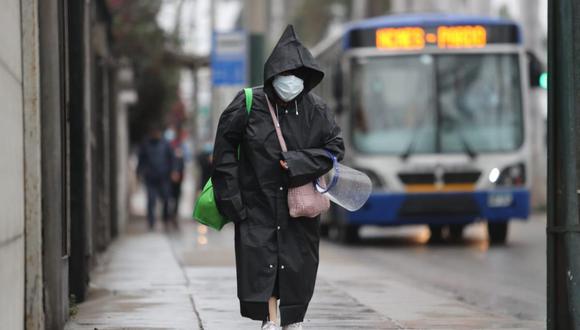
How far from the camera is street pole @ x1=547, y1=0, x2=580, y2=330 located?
779cm

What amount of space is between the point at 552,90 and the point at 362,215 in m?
11.5

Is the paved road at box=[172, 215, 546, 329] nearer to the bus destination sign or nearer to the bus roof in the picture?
the bus destination sign

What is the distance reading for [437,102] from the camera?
65.0ft

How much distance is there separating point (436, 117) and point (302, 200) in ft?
40.3

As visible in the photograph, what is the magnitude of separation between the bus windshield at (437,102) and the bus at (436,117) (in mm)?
15

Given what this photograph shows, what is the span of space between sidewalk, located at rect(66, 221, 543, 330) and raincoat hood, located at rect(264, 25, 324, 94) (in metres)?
2.01

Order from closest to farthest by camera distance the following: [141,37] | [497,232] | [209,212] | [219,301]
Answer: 1. [209,212]
2. [219,301]
3. [497,232]
4. [141,37]

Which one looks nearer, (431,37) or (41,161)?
(41,161)

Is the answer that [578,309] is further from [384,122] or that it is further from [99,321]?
[384,122]

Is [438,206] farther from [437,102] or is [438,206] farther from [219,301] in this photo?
[219,301]

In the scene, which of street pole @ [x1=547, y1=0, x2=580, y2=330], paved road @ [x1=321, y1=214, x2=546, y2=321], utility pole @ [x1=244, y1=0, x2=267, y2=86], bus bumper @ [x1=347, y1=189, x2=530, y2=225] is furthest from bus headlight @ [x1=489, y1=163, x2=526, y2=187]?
street pole @ [x1=547, y1=0, x2=580, y2=330]

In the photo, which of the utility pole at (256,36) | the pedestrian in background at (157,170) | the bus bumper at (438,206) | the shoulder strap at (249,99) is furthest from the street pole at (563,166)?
the utility pole at (256,36)

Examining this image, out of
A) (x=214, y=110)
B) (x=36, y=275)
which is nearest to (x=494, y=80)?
(x=214, y=110)

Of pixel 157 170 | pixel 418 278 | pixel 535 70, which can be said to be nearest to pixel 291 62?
pixel 418 278
